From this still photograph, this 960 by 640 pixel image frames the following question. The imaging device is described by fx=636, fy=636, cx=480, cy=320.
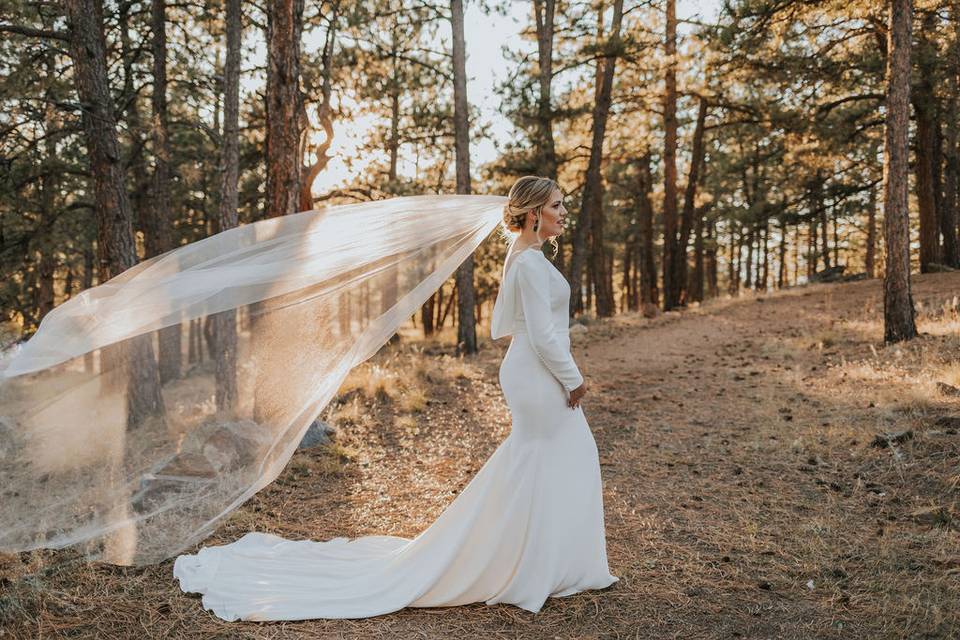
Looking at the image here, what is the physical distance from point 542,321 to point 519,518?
1.19 m

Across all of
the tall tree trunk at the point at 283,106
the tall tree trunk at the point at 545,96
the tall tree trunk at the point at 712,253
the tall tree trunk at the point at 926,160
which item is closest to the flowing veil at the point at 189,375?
the tall tree trunk at the point at 283,106

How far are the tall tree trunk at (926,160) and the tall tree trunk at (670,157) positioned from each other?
570cm

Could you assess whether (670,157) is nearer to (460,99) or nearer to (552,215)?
(460,99)

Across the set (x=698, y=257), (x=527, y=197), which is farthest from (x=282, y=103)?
(x=698, y=257)

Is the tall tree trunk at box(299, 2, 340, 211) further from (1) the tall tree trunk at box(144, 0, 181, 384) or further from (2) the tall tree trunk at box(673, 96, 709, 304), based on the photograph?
(2) the tall tree trunk at box(673, 96, 709, 304)

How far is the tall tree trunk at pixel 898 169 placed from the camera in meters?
9.38

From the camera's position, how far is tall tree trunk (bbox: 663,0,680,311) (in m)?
17.5

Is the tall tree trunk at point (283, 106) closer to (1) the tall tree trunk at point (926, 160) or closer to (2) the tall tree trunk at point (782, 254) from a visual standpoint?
(1) the tall tree trunk at point (926, 160)

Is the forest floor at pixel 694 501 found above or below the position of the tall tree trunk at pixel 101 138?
below

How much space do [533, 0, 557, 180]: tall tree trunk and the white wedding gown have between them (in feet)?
39.2

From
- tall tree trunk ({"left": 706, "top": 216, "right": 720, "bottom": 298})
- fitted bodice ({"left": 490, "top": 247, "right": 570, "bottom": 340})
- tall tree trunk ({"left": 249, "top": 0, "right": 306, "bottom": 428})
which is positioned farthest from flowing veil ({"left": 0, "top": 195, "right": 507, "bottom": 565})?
tall tree trunk ({"left": 706, "top": 216, "right": 720, "bottom": 298})

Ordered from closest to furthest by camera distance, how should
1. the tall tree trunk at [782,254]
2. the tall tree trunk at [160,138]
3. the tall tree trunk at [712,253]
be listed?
the tall tree trunk at [160,138] < the tall tree trunk at [782,254] < the tall tree trunk at [712,253]

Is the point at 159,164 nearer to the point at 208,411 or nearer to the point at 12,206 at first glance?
the point at 12,206

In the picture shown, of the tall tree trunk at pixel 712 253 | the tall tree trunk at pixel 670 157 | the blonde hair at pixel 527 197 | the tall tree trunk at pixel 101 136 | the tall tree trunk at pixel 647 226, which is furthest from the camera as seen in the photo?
the tall tree trunk at pixel 712 253
